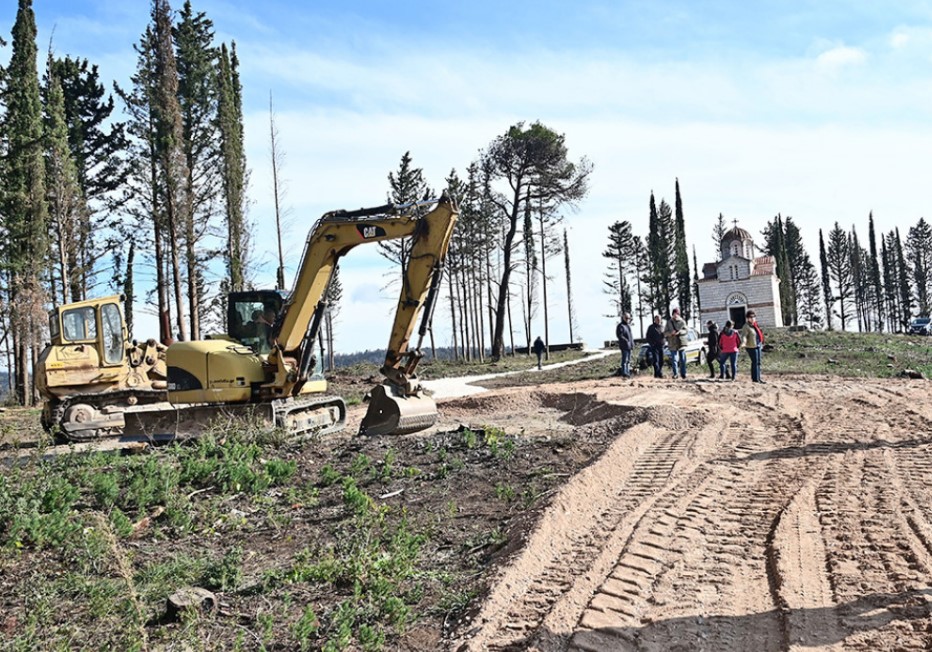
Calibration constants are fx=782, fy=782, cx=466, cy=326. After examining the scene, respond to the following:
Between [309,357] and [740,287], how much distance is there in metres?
54.5

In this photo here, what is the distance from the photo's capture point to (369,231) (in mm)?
11461

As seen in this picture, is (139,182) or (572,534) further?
(139,182)

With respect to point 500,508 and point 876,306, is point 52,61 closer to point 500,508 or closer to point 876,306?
point 500,508

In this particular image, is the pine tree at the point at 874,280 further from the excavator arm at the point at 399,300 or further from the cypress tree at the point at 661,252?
the excavator arm at the point at 399,300

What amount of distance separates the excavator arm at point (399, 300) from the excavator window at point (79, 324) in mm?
5352

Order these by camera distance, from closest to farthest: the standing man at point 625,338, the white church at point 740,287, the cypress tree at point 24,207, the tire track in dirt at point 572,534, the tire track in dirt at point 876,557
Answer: the tire track in dirt at point 876,557, the tire track in dirt at point 572,534, the standing man at point 625,338, the cypress tree at point 24,207, the white church at point 740,287

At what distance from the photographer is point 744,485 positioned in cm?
792

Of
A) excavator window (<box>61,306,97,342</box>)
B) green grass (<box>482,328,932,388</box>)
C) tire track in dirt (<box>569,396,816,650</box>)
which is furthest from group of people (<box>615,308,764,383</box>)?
excavator window (<box>61,306,97,342</box>)

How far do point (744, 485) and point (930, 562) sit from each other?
2.74 m

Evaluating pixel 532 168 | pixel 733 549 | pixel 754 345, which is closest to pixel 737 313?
pixel 532 168

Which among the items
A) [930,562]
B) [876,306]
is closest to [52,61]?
[930,562]

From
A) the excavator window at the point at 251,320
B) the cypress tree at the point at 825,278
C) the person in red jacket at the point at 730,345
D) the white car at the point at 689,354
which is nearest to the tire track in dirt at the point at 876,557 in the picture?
the excavator window at the point at 251,320

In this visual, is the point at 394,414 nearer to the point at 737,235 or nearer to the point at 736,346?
the point at 736,346

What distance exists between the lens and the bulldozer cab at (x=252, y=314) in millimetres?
13312
